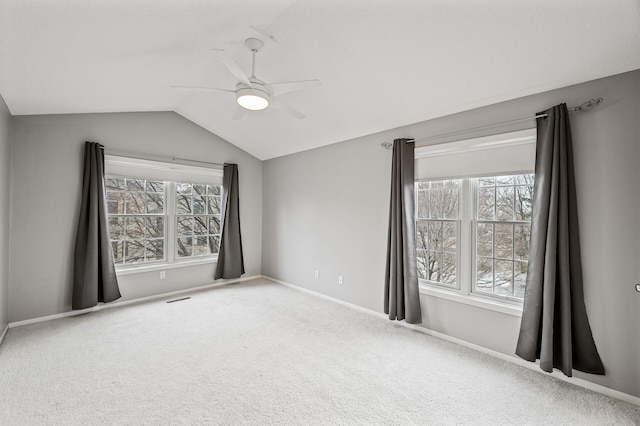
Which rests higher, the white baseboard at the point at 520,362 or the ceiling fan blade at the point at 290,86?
the ceiling fan blade at the point at 290,86

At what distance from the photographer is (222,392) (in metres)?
2.24

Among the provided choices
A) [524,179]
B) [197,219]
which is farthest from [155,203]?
[524,179]

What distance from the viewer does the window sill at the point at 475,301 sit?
2.72 m

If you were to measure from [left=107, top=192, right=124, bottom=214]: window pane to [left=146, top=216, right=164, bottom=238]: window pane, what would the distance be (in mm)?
398

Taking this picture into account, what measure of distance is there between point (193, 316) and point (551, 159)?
4.19 metres

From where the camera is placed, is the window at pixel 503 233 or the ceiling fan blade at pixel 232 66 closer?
the ceiling fan blade at pixel 232 66

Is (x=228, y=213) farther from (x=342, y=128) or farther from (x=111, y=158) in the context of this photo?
(x=342, y=128)

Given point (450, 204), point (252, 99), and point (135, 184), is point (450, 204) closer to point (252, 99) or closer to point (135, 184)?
point (252, 99)

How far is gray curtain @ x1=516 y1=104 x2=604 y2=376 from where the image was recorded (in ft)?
7.54

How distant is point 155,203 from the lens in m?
4.58

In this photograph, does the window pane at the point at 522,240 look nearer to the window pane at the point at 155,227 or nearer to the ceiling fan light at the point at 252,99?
the ceiling fan light at the point at 252,99

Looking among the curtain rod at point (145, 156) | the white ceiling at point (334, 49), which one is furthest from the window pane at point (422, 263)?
the curtain rod at point (145, 156)

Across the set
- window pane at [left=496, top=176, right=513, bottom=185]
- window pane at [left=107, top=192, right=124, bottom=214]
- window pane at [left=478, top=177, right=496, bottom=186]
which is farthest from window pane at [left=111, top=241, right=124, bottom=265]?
window pane at [left=496, top=176, right=513, bottom=185]

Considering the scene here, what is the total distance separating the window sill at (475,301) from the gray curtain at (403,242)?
0.53 feet
